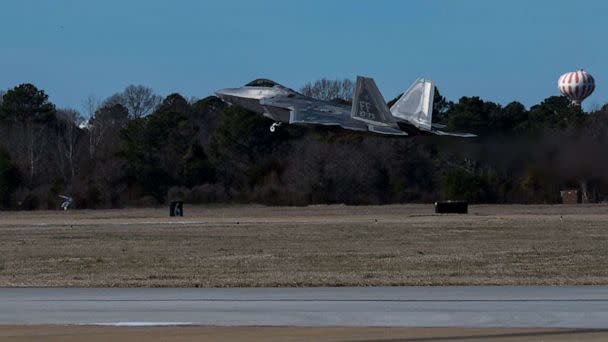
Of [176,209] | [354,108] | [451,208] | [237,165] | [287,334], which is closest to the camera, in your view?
[287,334]

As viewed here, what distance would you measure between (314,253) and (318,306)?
1527 centimetres

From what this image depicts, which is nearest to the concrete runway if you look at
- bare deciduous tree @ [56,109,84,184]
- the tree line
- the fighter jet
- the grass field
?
the grass field

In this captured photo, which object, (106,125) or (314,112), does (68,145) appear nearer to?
(106,125)

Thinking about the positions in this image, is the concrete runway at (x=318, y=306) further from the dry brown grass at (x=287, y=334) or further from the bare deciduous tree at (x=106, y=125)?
the bare deciduous tree at (x=106, y=125)

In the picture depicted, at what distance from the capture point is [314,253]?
32844mm

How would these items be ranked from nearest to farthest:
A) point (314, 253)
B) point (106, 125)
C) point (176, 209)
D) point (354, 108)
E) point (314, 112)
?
point (314, 253) → point (354, 108) → point (314, 112) → point (176, 209) → point (106, 125)

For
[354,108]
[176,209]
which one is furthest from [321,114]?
[176,209]

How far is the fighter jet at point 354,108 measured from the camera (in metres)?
55.7

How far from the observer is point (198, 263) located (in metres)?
29.2

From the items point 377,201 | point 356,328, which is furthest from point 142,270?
point 377,201

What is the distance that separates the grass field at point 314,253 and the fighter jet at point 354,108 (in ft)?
15.7

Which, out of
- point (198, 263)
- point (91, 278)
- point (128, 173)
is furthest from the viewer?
point (128, 173)

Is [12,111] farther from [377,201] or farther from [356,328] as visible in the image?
[356,328]

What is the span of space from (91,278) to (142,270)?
8.54 feet
